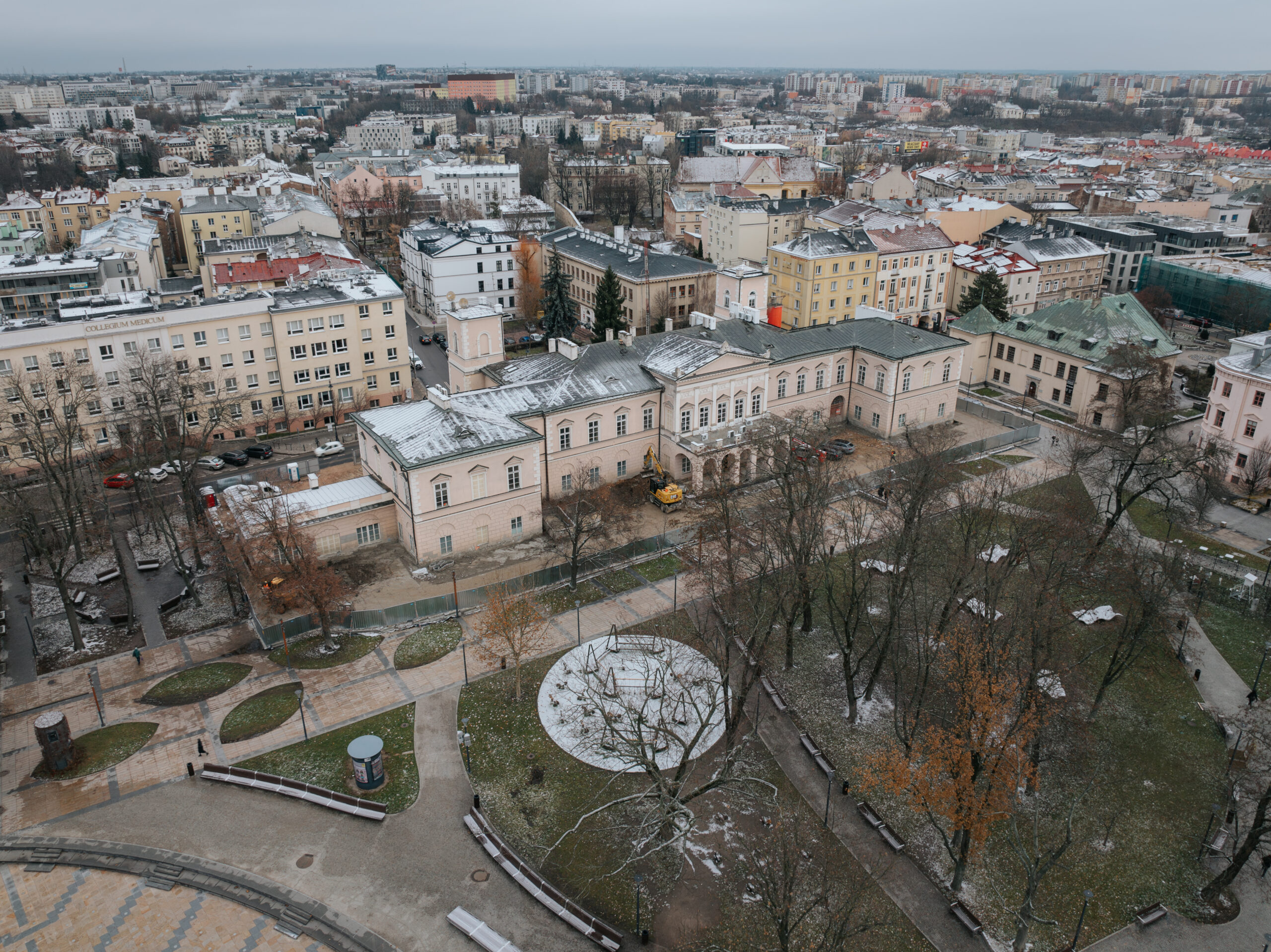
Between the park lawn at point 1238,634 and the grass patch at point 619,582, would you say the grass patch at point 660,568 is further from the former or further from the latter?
the park lawn at point 1238,634

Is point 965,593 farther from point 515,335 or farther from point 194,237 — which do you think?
point 194,237

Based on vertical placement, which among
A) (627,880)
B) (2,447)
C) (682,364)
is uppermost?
(682,364)

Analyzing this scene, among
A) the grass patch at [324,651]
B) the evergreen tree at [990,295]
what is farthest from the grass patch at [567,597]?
the evergreen tree at [990,295]

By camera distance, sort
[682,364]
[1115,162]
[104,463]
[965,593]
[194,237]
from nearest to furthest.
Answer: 1. [965,593]
2. [682,364]
3. [104,463]
4. [194,237]
5. [1115,162]

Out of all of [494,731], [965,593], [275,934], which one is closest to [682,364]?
[965,593]

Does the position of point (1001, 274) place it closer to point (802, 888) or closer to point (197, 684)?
point (802, 888)

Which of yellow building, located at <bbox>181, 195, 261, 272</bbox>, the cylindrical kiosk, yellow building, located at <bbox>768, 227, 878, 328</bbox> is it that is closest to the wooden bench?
the cylindrical kiosk

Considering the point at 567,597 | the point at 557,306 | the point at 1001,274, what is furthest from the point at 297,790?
the point at 1001,274
